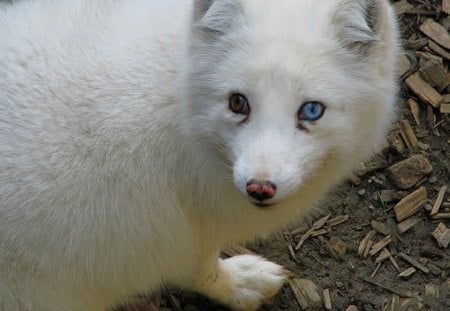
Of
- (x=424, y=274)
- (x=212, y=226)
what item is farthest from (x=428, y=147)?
(x=212, y=226)

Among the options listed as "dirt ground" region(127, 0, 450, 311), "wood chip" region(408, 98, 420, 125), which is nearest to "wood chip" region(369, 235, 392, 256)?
"dirt ground" region(127, 0, 450, 311)

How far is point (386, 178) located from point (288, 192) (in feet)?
6.53

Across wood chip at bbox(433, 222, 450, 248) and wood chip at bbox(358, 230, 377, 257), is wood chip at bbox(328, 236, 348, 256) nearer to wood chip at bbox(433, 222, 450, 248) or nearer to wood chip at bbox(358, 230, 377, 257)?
wood chip at bbox(358, 230, 377, 257)

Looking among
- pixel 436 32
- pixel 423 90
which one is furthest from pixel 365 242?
pixel 436 32

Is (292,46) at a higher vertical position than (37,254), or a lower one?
higher

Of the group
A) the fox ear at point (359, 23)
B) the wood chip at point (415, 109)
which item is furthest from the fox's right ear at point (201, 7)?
the wood chip at point (415, 109)

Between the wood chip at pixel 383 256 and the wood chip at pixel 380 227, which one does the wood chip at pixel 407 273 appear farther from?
the wood chip at pixel 380 227

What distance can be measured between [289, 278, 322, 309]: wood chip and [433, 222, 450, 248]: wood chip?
80 centimetres

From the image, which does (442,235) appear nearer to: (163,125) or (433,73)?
(433,73)

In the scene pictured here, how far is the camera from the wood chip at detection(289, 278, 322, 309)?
4.41 meters

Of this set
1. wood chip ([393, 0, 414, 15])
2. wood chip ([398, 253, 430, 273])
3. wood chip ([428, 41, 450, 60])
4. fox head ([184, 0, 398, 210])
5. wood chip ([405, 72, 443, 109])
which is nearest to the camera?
fox head ([184, 0, 398, 210])

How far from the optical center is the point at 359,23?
306 cm

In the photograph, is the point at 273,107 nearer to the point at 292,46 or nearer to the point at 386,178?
the point at 292,46

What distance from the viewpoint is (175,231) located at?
361cm
